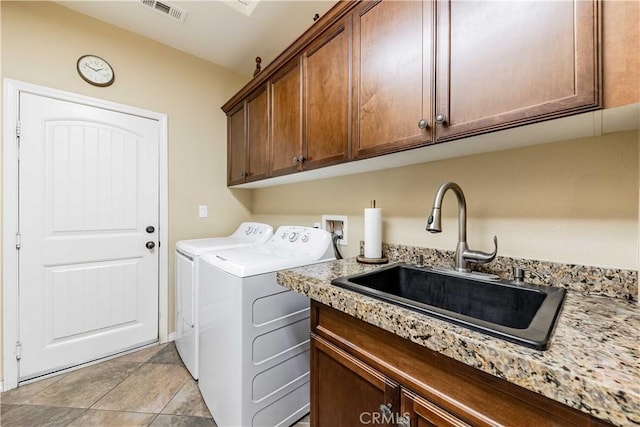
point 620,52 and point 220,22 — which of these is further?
point 220,22

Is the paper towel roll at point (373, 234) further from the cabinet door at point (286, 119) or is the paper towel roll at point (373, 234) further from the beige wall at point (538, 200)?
the cabinet door at point (286, 119)

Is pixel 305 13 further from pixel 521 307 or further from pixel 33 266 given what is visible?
pixel 33 266

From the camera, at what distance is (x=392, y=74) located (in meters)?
1.08

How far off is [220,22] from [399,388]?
2.52 m

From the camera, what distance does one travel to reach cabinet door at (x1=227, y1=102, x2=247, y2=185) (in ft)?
7.59

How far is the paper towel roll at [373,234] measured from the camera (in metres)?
1.44

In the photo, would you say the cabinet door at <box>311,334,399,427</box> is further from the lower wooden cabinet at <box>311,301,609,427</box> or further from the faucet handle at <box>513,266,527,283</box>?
the faucet handle at <box>513,266,527,283</box>

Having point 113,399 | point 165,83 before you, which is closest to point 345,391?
point 113,399

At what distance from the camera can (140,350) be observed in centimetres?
221

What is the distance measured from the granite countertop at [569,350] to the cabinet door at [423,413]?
169 mm

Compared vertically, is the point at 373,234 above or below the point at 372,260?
above

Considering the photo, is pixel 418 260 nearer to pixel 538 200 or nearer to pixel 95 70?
pixel 538 200

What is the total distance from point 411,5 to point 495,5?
0.32 m

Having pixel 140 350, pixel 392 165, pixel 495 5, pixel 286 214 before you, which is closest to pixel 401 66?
pixel 495 5
